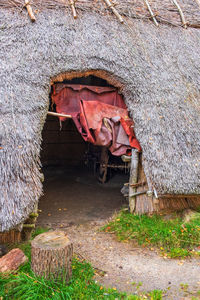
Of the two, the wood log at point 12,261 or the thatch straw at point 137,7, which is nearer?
the wood log at point 12,261

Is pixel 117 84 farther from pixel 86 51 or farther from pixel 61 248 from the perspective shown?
pixel 61 248

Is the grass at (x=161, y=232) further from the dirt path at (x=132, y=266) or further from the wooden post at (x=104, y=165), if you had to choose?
the wooden post at (x=104, y=165)

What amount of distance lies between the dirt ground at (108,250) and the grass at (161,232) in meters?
0.16

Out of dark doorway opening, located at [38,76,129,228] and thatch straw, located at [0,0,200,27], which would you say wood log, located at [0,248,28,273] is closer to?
dark doorway opening, located at [38,76,129,228]

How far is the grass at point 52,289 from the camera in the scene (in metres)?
3.10

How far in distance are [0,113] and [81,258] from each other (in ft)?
8.88

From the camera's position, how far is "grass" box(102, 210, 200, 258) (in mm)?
4445

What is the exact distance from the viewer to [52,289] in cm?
313

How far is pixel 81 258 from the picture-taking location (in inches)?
164

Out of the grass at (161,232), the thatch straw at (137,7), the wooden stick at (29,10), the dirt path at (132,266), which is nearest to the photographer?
the dirt path at (132,266)

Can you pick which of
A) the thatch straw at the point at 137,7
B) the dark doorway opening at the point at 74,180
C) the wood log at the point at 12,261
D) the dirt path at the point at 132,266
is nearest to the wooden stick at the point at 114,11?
the thatch straw at the point at 137,7

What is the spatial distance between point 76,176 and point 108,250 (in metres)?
4.70

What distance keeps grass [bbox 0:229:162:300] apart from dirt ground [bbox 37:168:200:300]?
0.21m

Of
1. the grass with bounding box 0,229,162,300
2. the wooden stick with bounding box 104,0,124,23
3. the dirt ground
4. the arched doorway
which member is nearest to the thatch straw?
the wooden stick with bounding box 104,0,124,23
